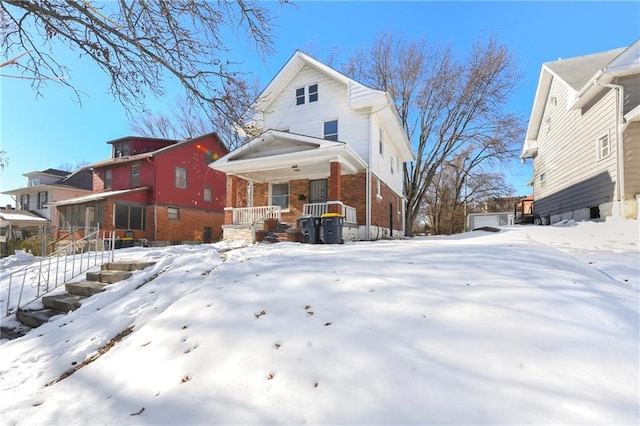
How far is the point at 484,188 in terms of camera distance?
26.6m

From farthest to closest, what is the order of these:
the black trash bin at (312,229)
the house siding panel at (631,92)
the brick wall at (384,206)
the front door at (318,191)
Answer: the front door at (318,191), the brick wall at (384,206), the house siding panel at (631,92), the black trash bin at (312,229)

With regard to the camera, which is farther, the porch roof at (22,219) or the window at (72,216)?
the porch roof at (22,219)

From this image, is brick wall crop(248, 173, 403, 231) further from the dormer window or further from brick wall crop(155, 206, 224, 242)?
brick wall crop(155, 206, 224, 242)

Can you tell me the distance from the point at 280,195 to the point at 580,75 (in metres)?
14.5

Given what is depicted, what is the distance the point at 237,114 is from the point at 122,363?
15.0 ft

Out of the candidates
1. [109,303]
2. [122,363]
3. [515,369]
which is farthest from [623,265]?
[109,303]

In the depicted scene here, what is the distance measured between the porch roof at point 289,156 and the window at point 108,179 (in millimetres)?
13441

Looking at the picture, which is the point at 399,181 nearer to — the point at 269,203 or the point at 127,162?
the point at 269,203

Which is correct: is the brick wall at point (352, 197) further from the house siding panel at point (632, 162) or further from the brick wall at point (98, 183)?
the brick wall at point (98, 183)

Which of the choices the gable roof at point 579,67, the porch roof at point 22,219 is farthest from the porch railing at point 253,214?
the porch roof at point 22,219

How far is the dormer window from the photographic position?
1388cm

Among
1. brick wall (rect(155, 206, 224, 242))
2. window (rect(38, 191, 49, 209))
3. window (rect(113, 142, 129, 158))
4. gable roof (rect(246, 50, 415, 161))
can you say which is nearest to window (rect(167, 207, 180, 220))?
brick wall (rect(155, 206, 224, 242))

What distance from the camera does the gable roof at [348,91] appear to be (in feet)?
39.6

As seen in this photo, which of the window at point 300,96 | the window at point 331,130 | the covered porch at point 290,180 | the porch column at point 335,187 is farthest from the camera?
the window at point 300,96
